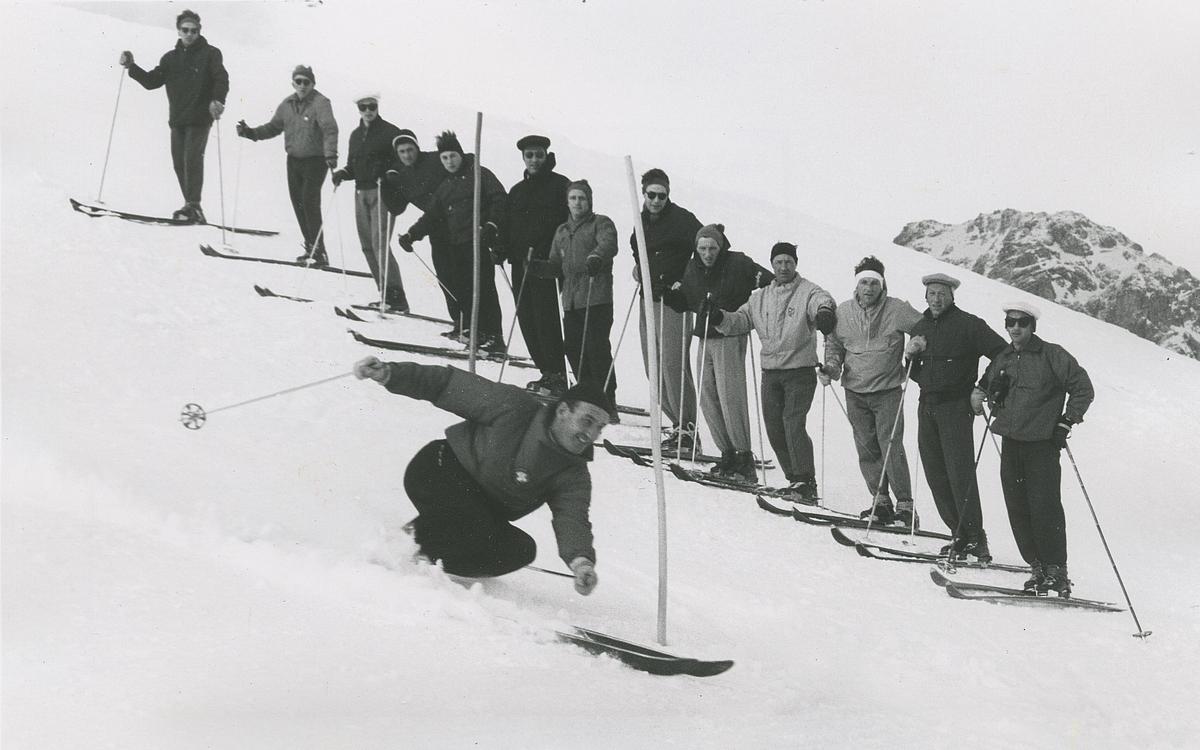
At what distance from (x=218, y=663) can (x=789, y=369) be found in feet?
14.5

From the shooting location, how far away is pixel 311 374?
23.8 ft

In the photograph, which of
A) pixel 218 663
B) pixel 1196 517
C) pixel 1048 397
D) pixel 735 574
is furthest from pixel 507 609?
pixel 1196 517

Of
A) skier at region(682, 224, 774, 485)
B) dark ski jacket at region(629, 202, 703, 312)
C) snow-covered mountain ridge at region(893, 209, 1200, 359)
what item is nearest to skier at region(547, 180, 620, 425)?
dark ski jacket at region(629, 202, 703, 312)

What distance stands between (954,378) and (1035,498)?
802 millimetres

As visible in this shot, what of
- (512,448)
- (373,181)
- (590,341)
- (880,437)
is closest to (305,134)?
(373,181)

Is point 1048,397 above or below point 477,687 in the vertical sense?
above

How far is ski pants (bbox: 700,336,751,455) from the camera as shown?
714 cm

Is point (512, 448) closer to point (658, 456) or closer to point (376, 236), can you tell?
point (658, 456)

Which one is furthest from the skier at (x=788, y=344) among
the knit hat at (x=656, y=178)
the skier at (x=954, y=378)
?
the knit hat at (x=656, y=178)

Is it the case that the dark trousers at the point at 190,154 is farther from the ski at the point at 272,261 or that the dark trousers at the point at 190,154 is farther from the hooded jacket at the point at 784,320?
the hooded jacket at the point at 784,320

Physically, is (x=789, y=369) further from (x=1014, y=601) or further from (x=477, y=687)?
(x=477, y=687)

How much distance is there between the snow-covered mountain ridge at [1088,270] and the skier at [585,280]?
1145 cm

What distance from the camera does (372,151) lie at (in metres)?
9.20

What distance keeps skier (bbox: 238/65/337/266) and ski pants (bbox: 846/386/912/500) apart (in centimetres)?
487
